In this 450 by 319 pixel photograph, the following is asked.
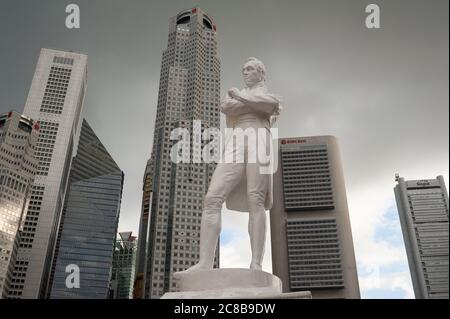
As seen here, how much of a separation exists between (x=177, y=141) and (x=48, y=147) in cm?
4738

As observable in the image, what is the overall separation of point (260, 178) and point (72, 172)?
14677cm

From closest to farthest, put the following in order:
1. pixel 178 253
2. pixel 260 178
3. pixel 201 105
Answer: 1. pixel 260 178
2. pixel 178 253
3. pixel 201 105

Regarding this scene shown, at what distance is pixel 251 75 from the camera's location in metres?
7.00

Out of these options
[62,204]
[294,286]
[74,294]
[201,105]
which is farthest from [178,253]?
[62,204]

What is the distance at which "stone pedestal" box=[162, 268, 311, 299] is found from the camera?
16.5ft

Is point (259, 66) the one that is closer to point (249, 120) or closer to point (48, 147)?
point (249, 120)

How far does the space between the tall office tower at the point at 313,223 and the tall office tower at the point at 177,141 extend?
78.7 ft

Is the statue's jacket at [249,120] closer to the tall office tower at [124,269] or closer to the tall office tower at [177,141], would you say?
the tall office tower at [177,141]

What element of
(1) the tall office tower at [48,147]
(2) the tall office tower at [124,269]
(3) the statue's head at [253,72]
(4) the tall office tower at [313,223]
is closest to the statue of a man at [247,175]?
(3) the statue's head at [253,72]

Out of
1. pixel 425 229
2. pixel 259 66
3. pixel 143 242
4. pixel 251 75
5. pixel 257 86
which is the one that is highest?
pixel 425 229

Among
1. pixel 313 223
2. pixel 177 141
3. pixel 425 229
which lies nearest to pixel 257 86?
pixel 177 141
